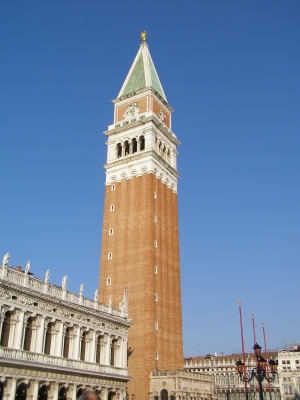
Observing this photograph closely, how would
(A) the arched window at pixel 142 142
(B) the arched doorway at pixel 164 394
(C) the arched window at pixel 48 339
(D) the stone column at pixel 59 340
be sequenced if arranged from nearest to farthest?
(C) the arched window at pixel 48 339 → (D) the stone column at pixel 59 340 → (B) the arched doorway at pixel 164 394 → (A) the arched window at pixel 142 142

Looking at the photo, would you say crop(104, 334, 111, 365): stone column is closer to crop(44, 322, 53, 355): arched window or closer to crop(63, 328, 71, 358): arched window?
crop(63, 328, 71, 358): arched window

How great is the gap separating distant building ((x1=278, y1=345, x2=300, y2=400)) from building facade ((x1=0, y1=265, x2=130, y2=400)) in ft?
167

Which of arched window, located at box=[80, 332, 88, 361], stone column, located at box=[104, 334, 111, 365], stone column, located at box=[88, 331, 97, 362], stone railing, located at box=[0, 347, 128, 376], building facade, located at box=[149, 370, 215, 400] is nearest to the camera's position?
stone railing, located at box=[0, 347, 128, 376]

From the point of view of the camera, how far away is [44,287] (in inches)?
1487

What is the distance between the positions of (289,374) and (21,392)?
6754 cm

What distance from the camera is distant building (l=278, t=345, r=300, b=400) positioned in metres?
85.6

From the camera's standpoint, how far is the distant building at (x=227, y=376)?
88.5 m

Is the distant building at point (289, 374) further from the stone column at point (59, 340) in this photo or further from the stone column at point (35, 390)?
the stone column at point (35, 390)

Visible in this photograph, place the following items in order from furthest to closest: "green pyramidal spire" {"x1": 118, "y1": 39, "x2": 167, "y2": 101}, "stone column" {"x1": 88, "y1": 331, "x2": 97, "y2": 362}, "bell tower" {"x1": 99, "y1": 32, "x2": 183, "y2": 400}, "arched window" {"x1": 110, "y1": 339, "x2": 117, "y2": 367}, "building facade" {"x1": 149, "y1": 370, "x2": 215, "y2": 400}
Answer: "green pyramidal spire" {"x1": 118, "y1": 39, "x2": 167, "y2": 101} < "bell tower" {"x1": 99, "y1": 32, "x2": 183, "y2": 400} < "building facade" {"x1": 149, "y1": 370, "x2": 215, "y2": 400} < "arched window" {"x1": 110, "y1": 339, "x2": 117, "y2": 367} < "stone column" {"x1": 88, "y1": 331, "x2": 97, "y2": 362}

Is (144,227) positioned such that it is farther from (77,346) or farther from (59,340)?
(59,340)

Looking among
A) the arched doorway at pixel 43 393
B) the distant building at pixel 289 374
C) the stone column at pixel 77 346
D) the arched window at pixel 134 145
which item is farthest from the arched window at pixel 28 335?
the distant building at pixel 289 374

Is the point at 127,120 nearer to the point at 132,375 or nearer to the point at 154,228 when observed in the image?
the point at 154,228

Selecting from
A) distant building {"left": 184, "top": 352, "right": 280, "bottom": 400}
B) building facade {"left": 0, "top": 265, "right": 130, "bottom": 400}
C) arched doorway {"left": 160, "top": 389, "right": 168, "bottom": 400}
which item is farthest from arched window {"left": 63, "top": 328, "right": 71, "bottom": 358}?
distant building {"left": 184, "top": 352, "right": 280, "bottom": 400}

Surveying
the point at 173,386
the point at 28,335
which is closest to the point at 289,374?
the point at 173,386
